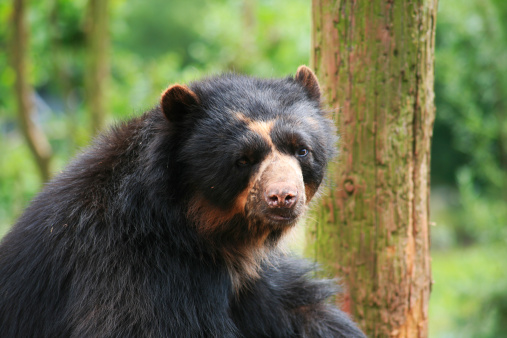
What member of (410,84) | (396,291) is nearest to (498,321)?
(396,291)

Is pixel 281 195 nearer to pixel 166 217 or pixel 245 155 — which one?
pixel 245 155

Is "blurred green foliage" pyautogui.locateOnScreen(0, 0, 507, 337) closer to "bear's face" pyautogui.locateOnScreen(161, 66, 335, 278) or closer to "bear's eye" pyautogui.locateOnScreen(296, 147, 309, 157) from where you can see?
"bear's face" pyautogui.locateOnScreen(161, 66, 335, 278)

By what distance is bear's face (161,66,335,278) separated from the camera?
3.58 metres

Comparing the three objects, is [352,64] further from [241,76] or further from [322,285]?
[322,285]

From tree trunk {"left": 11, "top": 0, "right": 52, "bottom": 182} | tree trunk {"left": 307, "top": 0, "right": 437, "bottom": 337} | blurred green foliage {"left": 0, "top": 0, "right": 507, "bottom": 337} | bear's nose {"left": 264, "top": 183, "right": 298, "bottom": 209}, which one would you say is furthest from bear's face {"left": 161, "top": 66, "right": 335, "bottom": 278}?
tree trunk {"left": 11, "top": 0, "right": 52, "bottom": 182}

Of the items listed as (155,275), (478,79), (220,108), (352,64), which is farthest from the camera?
(478,79)

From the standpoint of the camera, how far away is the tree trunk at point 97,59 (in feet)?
25.4

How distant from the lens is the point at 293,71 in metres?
10.2

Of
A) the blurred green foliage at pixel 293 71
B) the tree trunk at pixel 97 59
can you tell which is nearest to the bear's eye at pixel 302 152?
the blurred green foliage at pixel 293 71

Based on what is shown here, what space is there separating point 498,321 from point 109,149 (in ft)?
19.3

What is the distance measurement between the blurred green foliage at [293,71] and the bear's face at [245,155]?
80.5 inches

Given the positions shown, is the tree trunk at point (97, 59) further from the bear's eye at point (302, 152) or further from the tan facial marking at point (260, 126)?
the bear's eye at point (302, 152)

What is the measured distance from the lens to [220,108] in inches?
150

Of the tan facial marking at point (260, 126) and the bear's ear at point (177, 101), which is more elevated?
the bear's ear at point (177, 101)
